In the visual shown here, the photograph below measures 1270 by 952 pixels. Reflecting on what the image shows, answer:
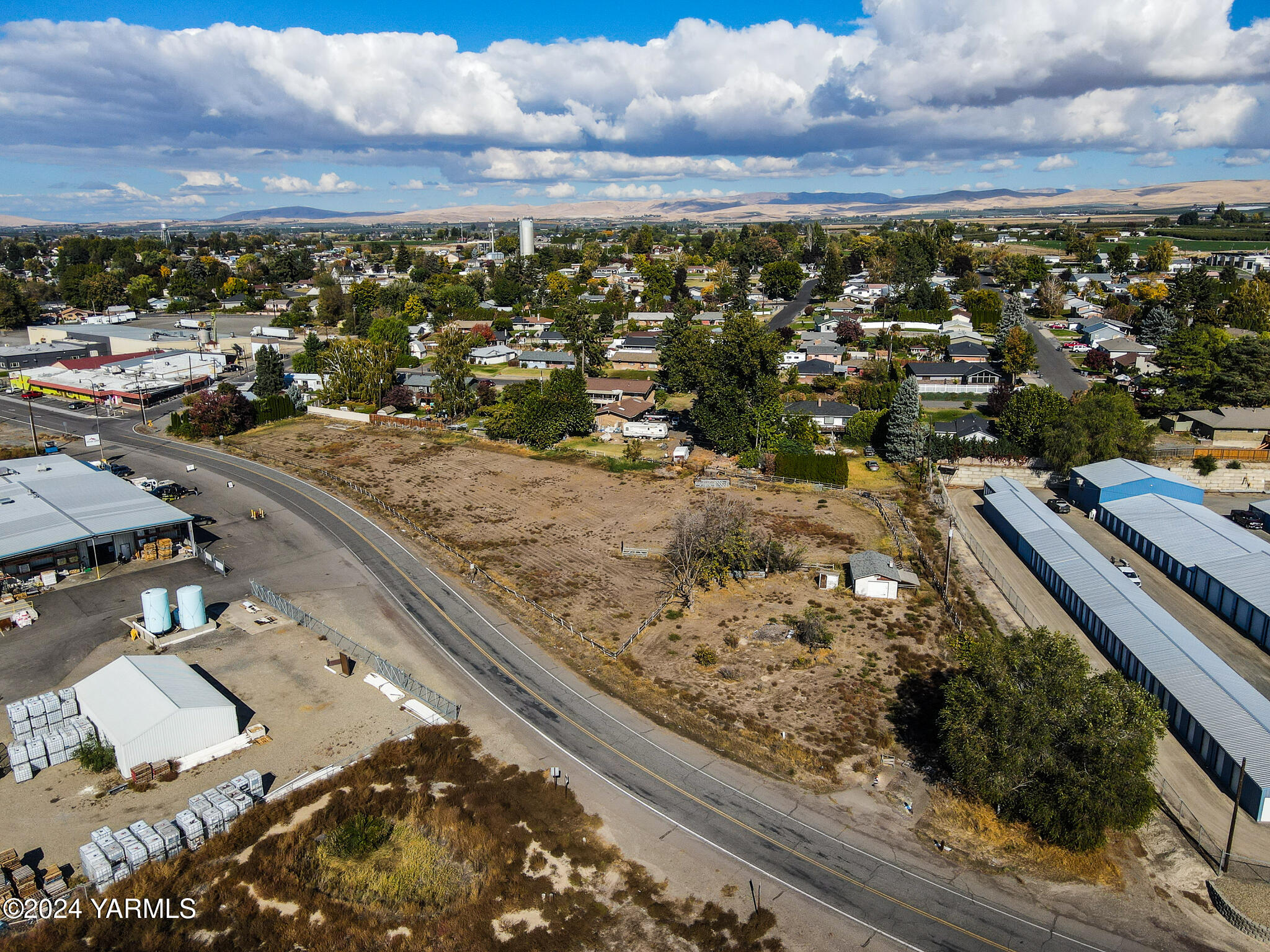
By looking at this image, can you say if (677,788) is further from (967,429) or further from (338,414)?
(338,414)

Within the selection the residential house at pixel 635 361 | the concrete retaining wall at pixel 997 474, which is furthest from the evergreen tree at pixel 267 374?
the concrete retaining wall at pixel 997 474

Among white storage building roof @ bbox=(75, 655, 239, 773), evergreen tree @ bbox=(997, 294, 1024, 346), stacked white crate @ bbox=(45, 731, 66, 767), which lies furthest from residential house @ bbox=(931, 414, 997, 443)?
stacked white crate @ bbox=(45, 731, 66, 767)

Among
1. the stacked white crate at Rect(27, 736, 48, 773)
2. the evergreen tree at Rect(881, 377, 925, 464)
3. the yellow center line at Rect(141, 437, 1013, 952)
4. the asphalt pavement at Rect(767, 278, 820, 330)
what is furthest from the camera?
the asphalt pavement at Rect(767, 278, 820, 330)

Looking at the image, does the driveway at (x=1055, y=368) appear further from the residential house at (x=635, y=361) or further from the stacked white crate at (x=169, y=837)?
the stacked white crate at (x=169, y=837)

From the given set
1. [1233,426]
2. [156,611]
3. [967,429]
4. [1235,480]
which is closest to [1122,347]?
[1233,426]

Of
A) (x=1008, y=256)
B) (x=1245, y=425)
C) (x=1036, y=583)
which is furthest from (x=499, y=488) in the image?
(x=1008, y=256)

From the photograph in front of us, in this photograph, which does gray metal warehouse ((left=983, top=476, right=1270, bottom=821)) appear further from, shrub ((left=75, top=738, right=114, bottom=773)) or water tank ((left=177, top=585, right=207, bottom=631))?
water tank ((left=177, top=585, right=207, bottom=631))
